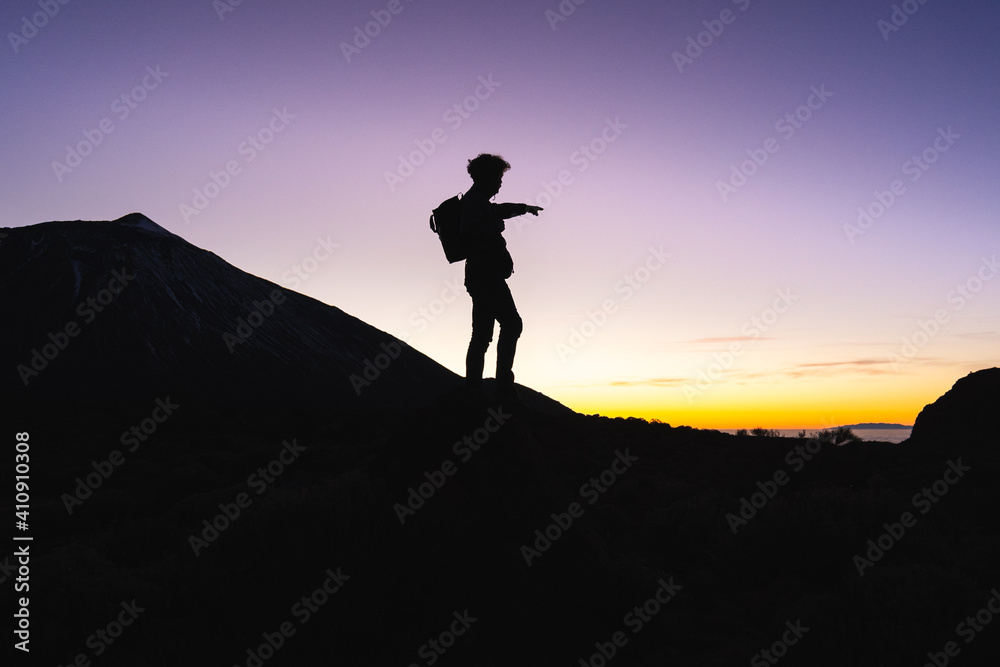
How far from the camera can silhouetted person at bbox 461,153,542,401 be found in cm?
600

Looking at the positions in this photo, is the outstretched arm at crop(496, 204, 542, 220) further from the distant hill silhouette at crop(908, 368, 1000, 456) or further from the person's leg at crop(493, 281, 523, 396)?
the distant hill silhouette at crop(908, 368, 1000, 456)

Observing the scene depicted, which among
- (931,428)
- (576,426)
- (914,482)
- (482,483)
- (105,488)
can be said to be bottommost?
(105,488)

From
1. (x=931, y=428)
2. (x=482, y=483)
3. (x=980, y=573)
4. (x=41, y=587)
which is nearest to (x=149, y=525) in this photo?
(x=41, y=587)

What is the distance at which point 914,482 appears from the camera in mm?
7164

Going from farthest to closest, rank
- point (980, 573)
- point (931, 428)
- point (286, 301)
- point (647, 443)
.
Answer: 1. point (286, 301)
2. point (931, 428)
3. point (647, 443)
4. point (980, 573)

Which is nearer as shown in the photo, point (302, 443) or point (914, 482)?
point (914, 482)

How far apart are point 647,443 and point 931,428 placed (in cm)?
1260

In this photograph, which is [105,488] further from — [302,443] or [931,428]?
[931,428]
